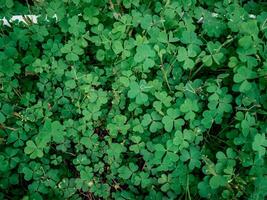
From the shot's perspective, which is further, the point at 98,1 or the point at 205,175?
the point at 98,1

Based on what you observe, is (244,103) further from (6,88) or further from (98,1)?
(6,88)

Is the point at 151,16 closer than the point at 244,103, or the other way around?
the point at 244,103

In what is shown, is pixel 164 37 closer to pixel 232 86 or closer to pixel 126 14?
pixel 126 14

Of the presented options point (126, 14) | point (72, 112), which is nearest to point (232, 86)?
point (126, 14)

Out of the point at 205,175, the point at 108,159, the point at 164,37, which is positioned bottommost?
the point at 205,175

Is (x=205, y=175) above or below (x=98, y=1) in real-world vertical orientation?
below

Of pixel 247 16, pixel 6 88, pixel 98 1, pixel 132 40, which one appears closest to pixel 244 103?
pixel 247 16
